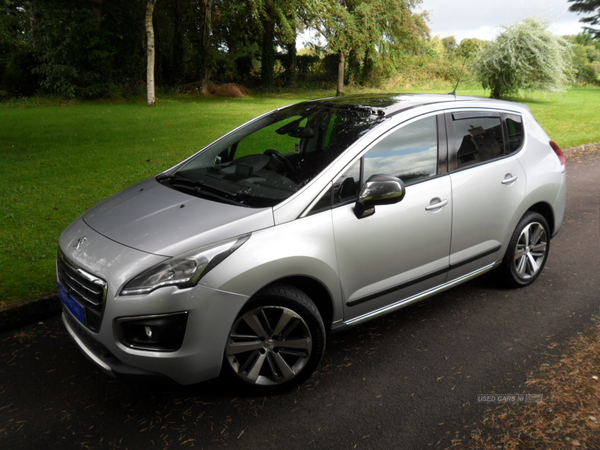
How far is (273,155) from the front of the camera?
3945 millimetres

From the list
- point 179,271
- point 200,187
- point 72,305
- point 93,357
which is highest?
point 200,187

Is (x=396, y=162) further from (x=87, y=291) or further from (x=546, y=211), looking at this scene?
(x=87, y=291)

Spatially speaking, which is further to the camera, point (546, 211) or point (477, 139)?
point (546, 211)

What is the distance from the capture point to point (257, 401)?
326 centimetres

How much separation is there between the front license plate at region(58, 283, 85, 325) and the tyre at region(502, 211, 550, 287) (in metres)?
3.39

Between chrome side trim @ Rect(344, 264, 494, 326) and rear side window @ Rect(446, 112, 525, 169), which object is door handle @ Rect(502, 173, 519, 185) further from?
chrome side trim @ Rect(344, 264, 494, 326)

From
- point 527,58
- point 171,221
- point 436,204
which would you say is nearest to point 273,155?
point 171,221

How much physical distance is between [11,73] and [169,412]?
79.1 ft

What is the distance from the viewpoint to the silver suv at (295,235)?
288cm

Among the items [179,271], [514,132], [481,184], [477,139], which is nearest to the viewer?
[179,271]

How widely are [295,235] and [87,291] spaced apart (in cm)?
123

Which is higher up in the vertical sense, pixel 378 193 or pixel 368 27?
pixel 368 27

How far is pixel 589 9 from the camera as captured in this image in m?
51.5

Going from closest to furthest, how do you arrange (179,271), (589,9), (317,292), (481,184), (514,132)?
1. (179,271)
2. (317,292)
3. (481,184)
4. (514,132)
5. (589,9)
